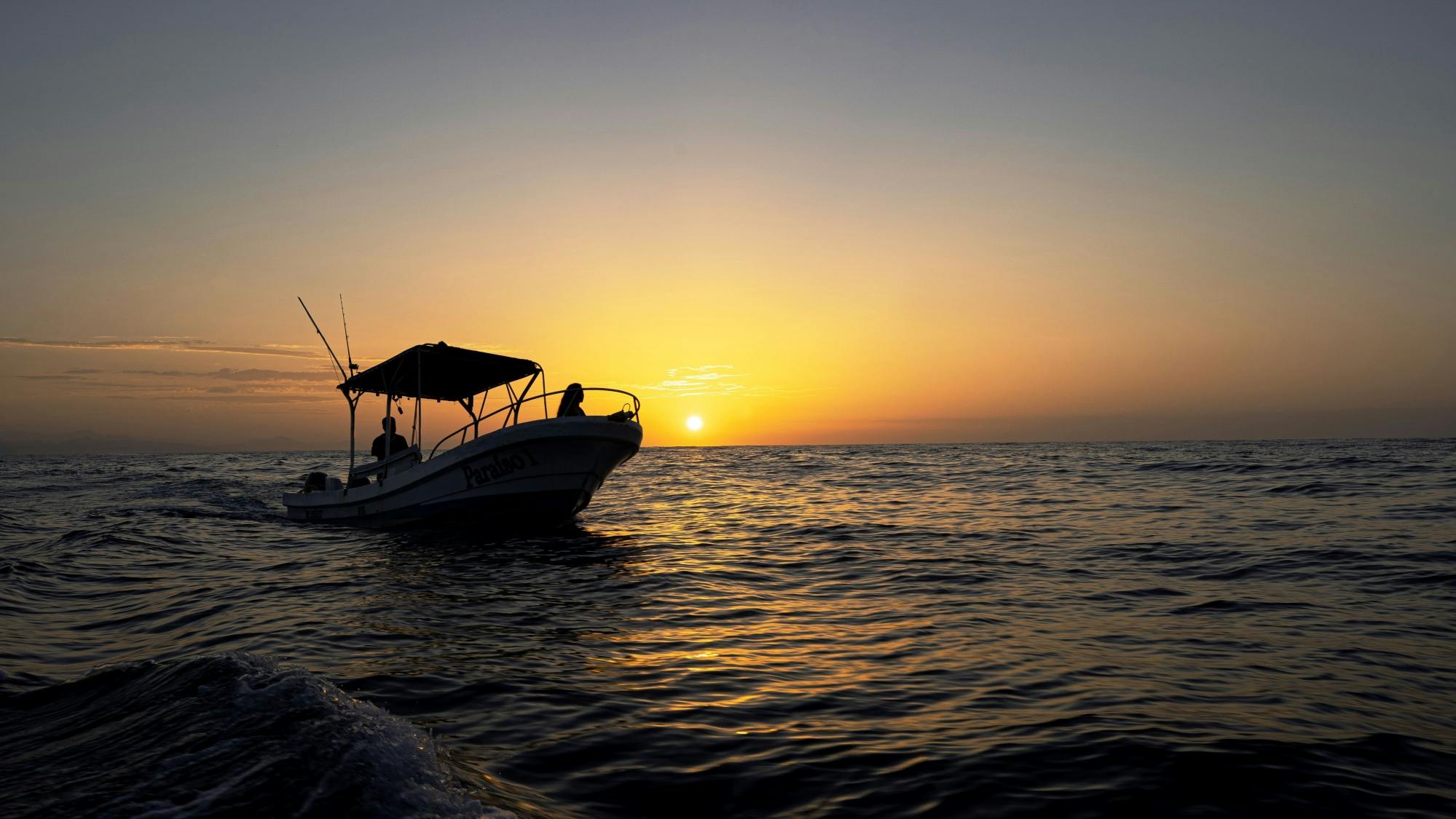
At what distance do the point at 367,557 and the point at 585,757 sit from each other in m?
11.0

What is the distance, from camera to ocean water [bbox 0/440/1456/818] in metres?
4.18

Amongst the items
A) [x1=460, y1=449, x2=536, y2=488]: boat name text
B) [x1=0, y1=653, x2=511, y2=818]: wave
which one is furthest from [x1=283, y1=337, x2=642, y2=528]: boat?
[x1=0, y1=653, x2=511, y2=818]: wave

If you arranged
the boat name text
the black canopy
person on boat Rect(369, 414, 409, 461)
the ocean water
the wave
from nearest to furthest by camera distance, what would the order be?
the wave
the ocean water
the boat name text
the black canopy
person on boat Rect(369, 414, 409, 461)

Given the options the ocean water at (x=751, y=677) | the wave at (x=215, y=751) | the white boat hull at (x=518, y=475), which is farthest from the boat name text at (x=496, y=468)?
the wave at (x=215, y=751)

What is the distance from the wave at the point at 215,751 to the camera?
388cm

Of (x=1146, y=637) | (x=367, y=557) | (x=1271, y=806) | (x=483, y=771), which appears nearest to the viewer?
(x=1271, y=806)

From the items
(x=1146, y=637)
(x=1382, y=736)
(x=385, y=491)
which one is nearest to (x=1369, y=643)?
(x=1146, y=637)

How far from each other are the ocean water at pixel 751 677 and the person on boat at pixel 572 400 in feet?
11.0

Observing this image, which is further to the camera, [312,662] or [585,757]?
[312,662]

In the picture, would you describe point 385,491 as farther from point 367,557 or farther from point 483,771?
point 483,771

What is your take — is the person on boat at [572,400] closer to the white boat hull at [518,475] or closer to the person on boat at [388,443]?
the white boat hull at [518,475]

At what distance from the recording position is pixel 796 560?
1322 cm

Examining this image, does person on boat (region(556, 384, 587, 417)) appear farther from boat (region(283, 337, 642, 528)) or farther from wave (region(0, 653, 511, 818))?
wave (region(0, 653, 511, 818))

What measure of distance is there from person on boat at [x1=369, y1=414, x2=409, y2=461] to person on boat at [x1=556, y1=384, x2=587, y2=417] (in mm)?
4835
